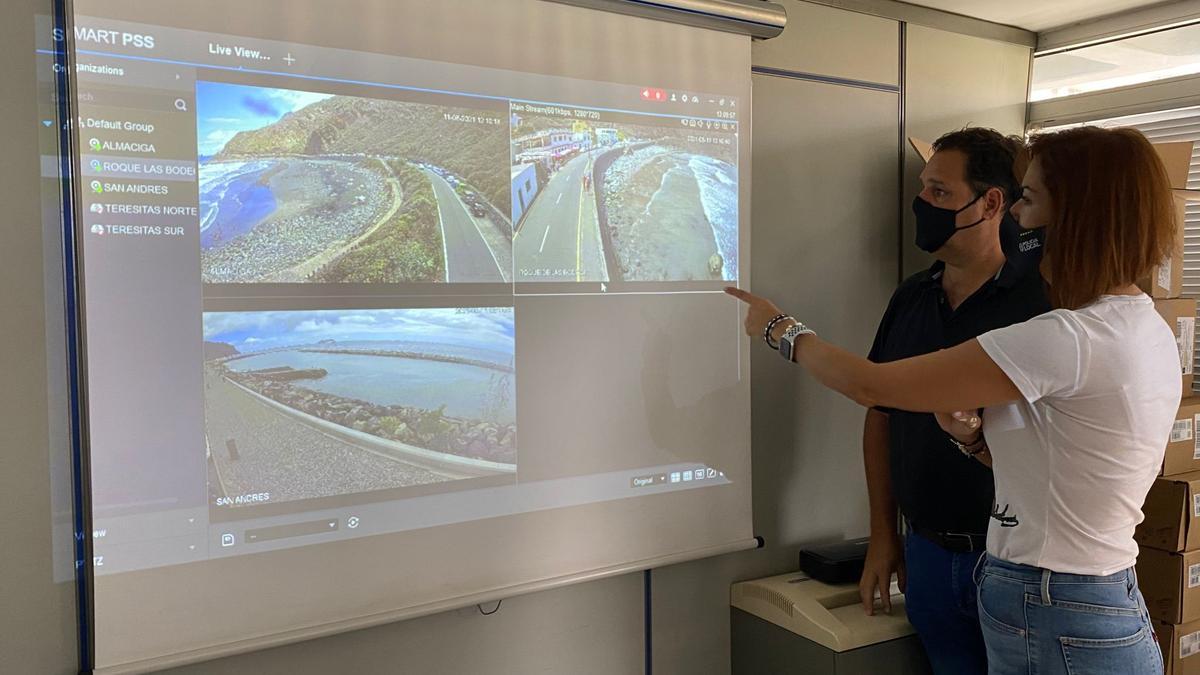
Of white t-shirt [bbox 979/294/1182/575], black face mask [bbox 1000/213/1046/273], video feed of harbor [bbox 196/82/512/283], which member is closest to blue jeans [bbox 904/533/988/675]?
white t-shirt [bbox 979/294/1182/575]

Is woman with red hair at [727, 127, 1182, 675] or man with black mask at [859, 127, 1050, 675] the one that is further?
man with black mask at [859, 127, 1050, 675]

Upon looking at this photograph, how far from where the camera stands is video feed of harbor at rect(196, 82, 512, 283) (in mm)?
1730

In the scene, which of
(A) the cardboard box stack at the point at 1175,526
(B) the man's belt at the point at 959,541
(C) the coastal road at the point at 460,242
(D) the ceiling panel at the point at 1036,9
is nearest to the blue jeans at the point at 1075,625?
(B) the man's belt at the point at 959,541

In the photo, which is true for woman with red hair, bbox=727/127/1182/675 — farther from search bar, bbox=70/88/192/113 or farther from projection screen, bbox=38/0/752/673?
search bar, bbox=70/88/192/113

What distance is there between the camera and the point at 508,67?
2.04 m

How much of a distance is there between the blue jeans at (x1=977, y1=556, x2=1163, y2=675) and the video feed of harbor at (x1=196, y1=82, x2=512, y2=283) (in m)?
1.31

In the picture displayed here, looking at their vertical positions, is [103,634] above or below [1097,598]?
below

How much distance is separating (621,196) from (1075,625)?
1.41 metres

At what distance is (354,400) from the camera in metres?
1.88

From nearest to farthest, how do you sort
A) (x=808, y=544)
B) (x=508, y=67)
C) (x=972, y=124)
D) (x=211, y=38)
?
(x=211, y=38) → (x=508, y=67) → (x=808, y=544) → (x=972, y=124)

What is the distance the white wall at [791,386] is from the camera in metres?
2.12

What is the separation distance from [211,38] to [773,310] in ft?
4.35

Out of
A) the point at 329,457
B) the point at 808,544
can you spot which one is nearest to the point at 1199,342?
the point at 808,544

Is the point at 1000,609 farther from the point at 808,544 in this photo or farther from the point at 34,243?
the point at 34,243
